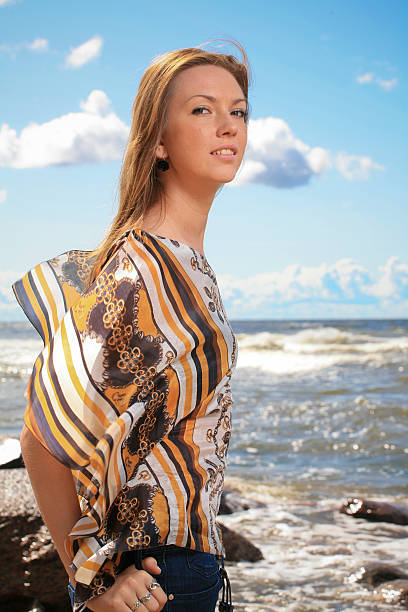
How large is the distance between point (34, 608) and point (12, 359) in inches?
793

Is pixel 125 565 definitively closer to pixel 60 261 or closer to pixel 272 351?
pixel 60 261

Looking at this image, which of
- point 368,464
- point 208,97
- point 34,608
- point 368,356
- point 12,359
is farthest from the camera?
point 12,359

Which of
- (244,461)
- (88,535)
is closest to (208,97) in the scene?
(88,535)

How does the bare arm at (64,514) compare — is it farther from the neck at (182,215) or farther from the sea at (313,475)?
the sea at (313,475)

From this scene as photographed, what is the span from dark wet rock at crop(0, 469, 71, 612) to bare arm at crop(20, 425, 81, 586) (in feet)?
6.96

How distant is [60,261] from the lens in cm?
183

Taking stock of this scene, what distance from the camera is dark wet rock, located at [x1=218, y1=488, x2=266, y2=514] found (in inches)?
233

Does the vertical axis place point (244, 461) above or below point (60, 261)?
below

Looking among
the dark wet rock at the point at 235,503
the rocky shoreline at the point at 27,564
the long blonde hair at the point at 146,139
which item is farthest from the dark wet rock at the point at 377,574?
the long blonde hair at the point at 146,139

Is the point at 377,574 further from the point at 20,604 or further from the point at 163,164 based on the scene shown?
the point at 163,164

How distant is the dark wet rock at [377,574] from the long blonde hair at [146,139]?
3631 millimetres

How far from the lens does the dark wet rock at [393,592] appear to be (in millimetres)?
4223

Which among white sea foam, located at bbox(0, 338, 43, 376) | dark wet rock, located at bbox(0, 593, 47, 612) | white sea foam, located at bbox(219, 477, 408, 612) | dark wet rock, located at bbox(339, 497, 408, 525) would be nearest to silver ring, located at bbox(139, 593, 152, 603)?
dark wet rock, located at bbox(0, 593, 47, 612)

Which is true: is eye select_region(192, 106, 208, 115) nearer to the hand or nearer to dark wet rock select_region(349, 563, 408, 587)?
the hand
